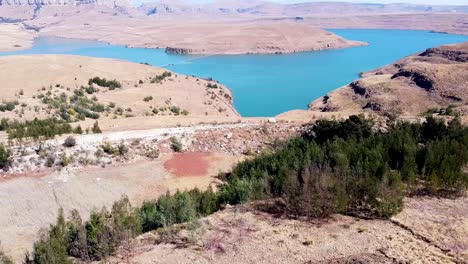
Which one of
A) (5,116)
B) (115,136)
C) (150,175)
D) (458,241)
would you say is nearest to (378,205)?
(458,241)

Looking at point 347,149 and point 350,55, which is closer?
point 347,149

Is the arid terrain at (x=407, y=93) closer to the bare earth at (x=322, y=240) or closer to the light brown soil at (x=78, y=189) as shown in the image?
the light brown soil at (x=78, y=189)

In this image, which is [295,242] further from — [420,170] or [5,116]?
[5,116]

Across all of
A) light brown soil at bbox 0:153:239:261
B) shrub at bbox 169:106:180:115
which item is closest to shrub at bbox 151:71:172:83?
shrub at bbox 169:106:180:115

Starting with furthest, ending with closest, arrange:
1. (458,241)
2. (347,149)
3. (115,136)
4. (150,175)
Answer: (115,136) → (150,175) → (347,149) → (458,241)

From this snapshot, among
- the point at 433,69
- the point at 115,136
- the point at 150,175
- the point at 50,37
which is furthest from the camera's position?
the point at 50,37

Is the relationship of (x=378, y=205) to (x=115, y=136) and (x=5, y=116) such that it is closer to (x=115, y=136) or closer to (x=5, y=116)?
(x=115, y=136)

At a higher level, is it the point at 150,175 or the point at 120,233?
the point at 120,233
